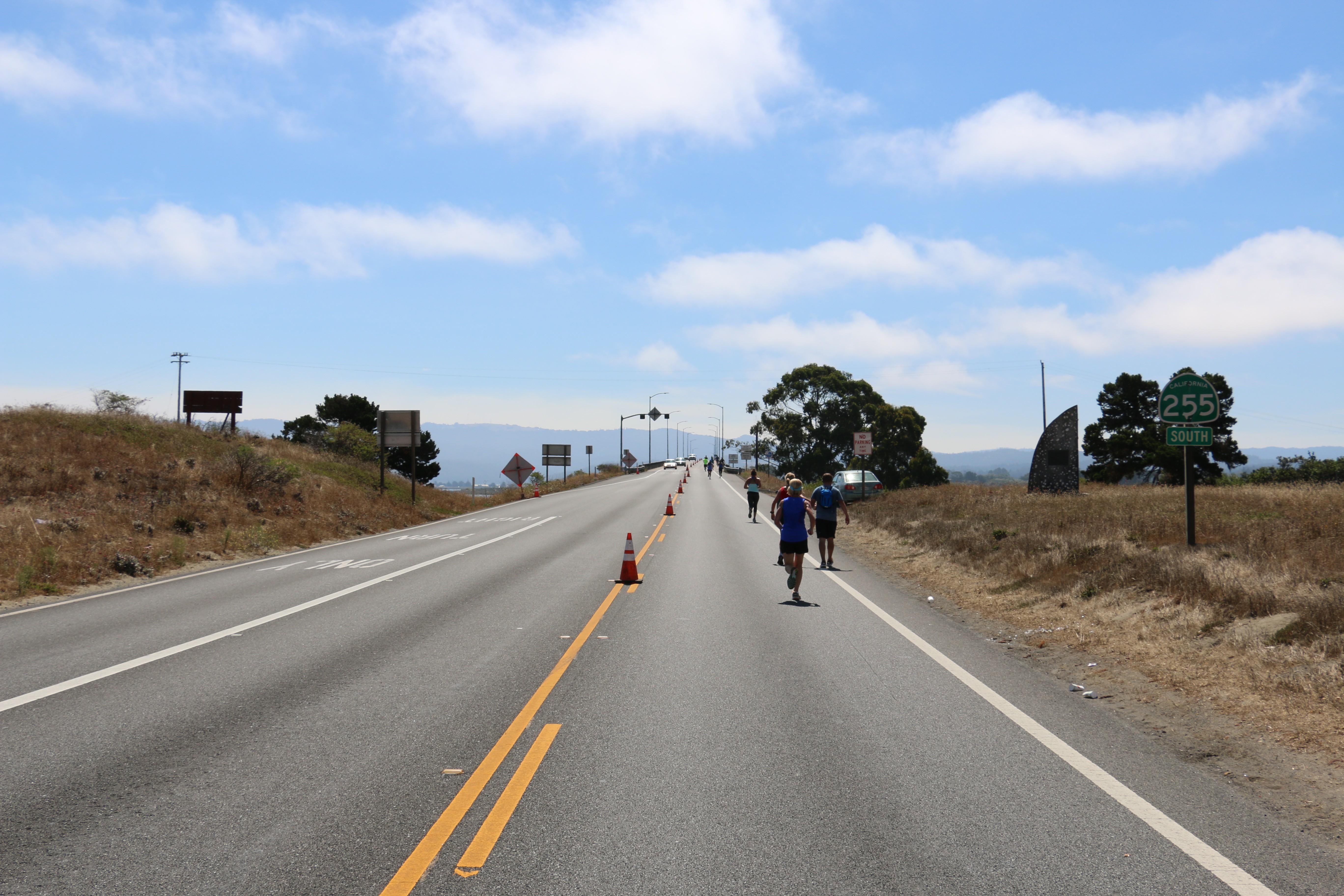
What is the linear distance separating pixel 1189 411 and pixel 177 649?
13.8 meters

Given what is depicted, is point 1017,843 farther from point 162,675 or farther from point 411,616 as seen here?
point 411,616

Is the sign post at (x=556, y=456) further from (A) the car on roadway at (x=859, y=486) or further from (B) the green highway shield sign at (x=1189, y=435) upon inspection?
(B) the green highway shield sign at (x=1189, y=435)

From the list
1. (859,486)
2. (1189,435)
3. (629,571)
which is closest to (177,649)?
(629,571)

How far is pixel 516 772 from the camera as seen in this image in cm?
493

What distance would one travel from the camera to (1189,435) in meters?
12.0

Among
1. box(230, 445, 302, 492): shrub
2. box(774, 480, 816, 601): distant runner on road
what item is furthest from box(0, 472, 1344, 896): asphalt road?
box(230, 445, 302, 492): shrub

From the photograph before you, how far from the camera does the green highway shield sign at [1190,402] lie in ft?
39.4

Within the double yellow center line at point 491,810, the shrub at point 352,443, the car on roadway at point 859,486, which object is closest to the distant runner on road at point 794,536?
the double yellow center line at point 491,810

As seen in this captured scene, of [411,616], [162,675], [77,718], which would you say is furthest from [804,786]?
[411,616]

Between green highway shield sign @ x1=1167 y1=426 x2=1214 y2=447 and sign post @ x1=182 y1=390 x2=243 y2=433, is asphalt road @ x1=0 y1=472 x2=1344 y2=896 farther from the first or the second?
sign post @ x1=182 y1=390 x2=243 y2=433

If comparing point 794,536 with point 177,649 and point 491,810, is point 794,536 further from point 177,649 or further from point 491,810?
point 491,810

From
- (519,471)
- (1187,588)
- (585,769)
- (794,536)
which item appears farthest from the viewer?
(519,471)

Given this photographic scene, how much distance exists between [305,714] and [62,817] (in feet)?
6.28

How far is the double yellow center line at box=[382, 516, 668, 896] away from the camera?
12.1 feet
